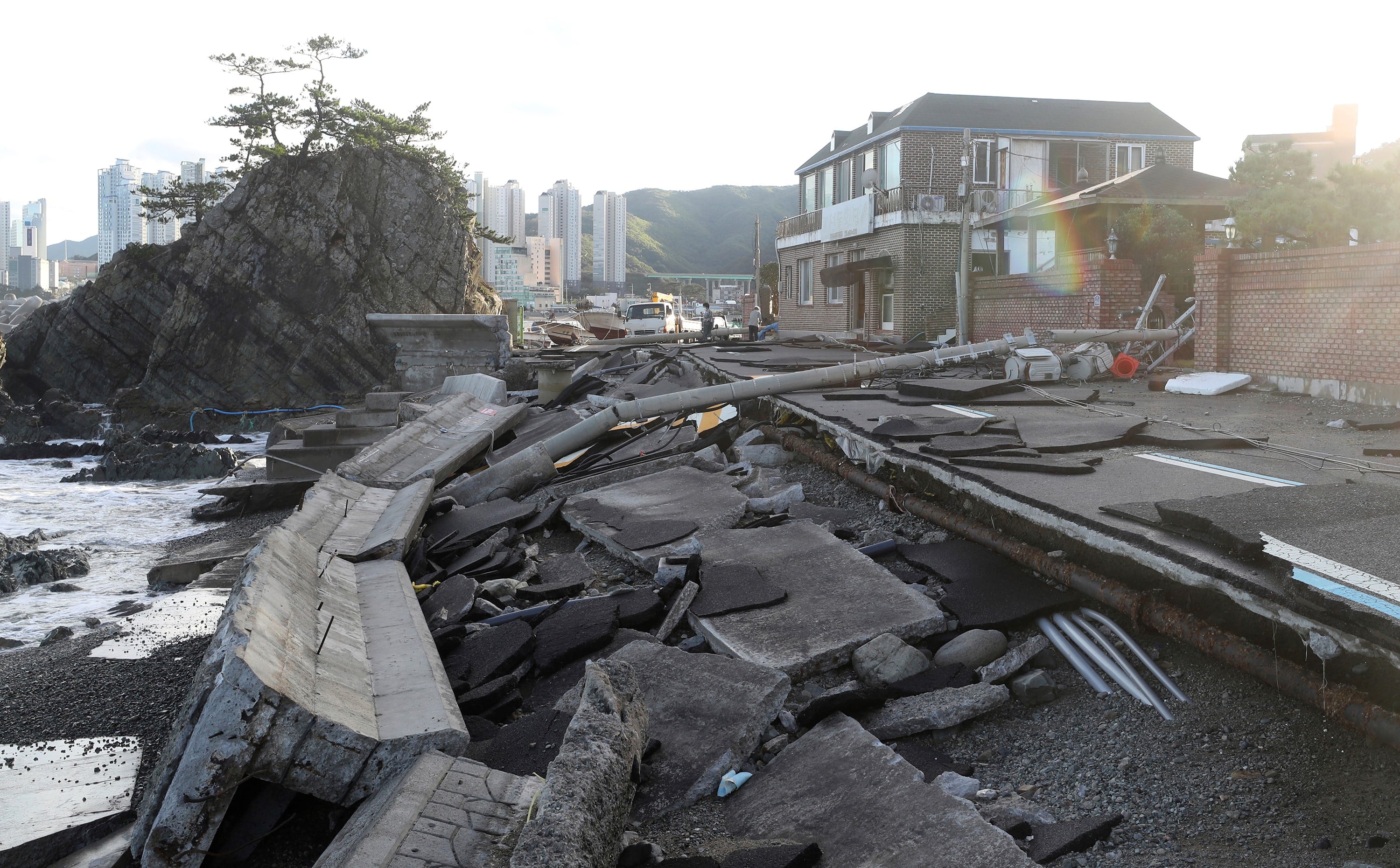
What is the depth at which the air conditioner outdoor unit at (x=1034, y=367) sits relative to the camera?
40.1 feet

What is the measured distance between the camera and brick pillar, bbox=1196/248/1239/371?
39.8 feet

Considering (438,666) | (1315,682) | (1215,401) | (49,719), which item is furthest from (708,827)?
(1215,401)

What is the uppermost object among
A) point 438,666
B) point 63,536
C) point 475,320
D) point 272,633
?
point 475,320

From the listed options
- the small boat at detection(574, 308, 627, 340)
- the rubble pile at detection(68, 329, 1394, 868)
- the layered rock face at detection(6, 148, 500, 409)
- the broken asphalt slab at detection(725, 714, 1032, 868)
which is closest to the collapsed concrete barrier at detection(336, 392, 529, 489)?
the rubble pile at detection(68, 329, 1394, 868)

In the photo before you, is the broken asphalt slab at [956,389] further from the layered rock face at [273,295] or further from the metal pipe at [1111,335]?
the layered rock face at [273,295]

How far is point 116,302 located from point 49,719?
36265 millimetres

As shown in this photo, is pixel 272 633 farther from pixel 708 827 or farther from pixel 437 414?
pixel 437 414

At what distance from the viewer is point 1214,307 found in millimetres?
12227

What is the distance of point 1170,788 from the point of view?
3.35 meters

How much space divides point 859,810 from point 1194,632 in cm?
174

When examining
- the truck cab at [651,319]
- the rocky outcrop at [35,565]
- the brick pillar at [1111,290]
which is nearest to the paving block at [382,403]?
the rocky outcrop at [35,565]

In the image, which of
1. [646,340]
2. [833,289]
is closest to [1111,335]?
[646,340]

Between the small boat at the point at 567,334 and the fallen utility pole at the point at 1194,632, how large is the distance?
28.3 metres

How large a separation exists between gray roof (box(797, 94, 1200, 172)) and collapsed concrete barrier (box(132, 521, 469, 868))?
2832 centimetres
